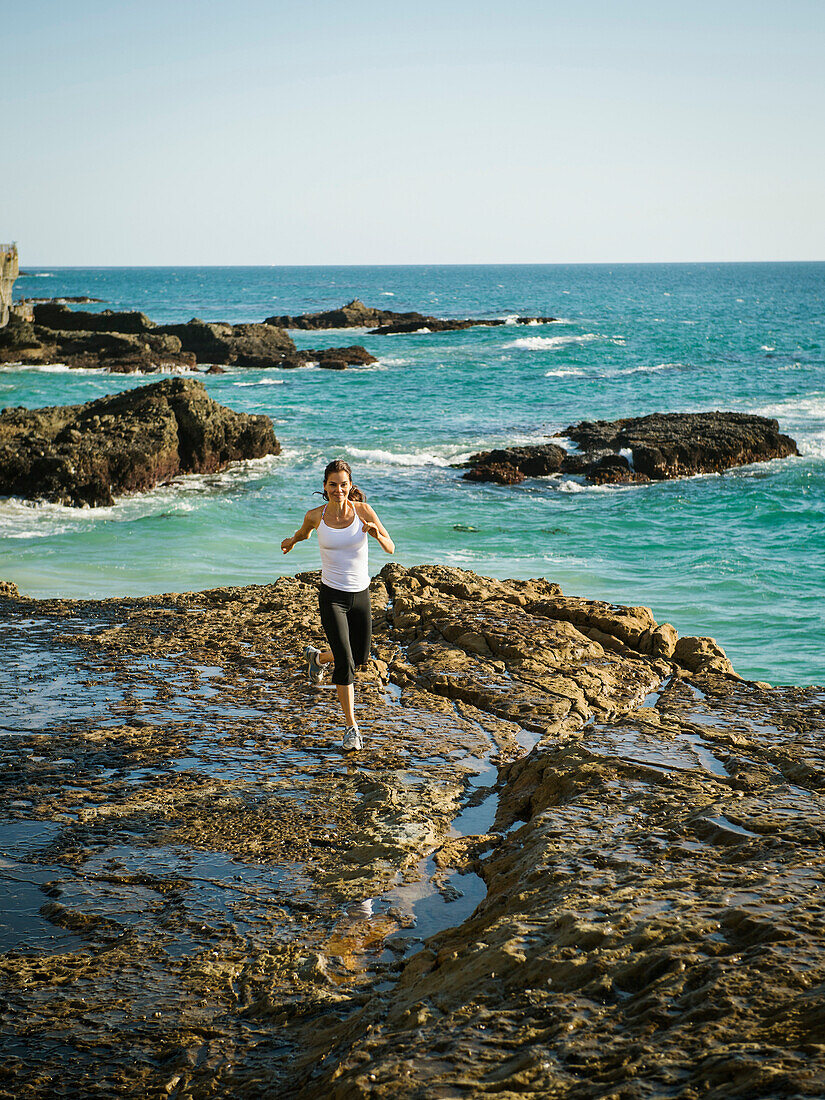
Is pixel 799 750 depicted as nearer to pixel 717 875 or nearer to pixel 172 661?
Answer: pixel 717 875

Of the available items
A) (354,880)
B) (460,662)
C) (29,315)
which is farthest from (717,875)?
(29,315)

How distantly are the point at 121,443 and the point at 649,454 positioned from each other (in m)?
11.0

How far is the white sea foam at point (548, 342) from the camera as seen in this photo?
51.1 meters

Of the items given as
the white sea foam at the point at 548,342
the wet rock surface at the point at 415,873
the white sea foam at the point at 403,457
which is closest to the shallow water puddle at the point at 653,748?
the wet rock surface at the point at 415,873

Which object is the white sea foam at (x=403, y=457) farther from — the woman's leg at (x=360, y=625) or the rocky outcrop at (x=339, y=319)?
the rocky outcrop at (x=339, y=319)

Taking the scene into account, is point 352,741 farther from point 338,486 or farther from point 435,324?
point 435,324

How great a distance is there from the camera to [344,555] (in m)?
6.08

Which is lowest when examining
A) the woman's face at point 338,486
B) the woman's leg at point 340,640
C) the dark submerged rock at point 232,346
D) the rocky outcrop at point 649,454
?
the woman's leg at point 340,640

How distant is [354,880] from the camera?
4.51 m

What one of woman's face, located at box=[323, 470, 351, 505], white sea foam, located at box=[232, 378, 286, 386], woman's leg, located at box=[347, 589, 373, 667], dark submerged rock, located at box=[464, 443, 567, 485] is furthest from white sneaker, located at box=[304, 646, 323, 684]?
white sea foam, located at box=[232, 378, 286, 386]

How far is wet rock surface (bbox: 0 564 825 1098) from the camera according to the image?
2.98 meters

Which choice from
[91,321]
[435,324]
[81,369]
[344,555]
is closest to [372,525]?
[344,555]

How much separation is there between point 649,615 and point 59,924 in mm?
6211

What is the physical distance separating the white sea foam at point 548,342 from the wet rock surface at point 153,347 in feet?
32.1
